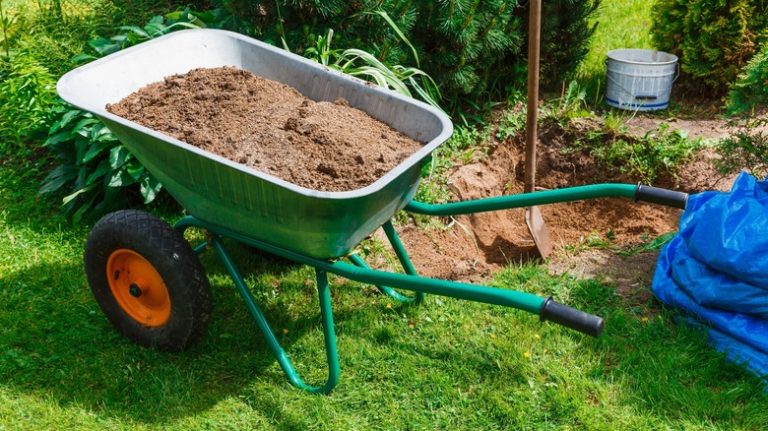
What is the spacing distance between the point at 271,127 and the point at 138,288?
0.83m

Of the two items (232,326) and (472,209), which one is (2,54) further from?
→ (472,209)

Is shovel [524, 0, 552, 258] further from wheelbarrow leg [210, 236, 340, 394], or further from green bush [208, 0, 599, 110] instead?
wheelbarrow leg [210, 236, 340, 394]

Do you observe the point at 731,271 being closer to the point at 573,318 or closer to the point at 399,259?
the point at 573,318

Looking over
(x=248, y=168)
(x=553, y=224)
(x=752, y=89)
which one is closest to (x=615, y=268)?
(x=553, y=224)

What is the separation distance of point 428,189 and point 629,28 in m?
2.85

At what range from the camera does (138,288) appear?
295cm

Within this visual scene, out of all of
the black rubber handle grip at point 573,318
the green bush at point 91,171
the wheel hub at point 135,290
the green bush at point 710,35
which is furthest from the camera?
the green bush at point 710,35

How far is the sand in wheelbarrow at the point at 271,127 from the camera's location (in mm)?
2602

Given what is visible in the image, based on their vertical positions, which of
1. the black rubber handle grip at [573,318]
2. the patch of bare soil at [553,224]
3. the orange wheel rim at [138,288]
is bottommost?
the patch of bare soil at [553,224]

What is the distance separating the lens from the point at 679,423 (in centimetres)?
271

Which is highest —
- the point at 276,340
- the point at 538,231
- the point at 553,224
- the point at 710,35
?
the point at 710,35

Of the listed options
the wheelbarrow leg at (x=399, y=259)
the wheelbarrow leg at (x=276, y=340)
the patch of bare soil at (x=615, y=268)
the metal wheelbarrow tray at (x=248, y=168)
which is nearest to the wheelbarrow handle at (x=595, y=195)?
the metal wheelbarrow tray at (x=248, y=168)

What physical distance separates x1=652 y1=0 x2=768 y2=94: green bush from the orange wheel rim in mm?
3571

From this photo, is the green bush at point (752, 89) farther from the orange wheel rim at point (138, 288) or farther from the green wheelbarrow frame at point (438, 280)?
the orange wheel rim at point (138, 288)
